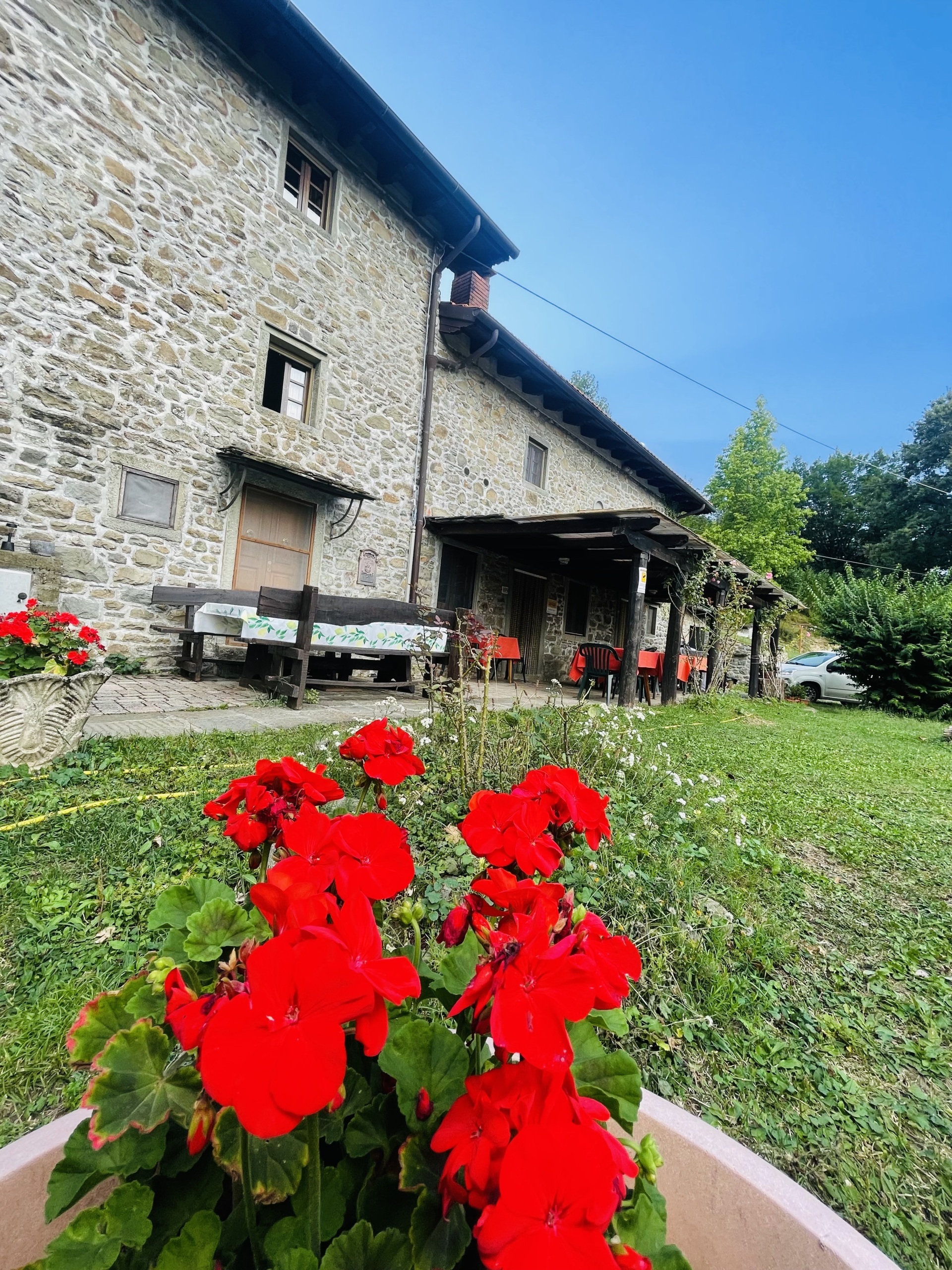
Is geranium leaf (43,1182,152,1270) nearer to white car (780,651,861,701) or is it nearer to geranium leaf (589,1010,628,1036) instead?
geranium leaf (589,1010,628,1036)

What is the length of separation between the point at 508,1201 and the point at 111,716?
4.28 m

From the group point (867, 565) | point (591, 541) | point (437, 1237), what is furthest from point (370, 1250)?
point (867, 565)

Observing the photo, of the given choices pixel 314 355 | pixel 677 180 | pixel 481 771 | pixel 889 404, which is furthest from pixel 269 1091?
pixel 889 404

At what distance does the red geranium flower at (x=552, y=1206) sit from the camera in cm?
37

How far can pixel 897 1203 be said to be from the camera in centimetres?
111

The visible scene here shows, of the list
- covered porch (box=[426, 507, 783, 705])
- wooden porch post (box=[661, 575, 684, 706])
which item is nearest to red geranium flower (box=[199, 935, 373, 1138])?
covered porch (box=[426, 507, 783, 705])

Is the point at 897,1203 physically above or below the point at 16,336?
below

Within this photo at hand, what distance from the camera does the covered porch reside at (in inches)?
305

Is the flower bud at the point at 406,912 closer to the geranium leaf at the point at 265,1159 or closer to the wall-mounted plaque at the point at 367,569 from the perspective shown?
the geranium leaf at the point at 265,1159

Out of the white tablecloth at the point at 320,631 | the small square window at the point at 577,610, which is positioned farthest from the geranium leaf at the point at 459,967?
the small square window at the point at 577,610

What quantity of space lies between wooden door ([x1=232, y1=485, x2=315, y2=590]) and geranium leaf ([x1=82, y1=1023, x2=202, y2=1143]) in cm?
648

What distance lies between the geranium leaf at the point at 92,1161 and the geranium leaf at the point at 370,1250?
6.6 inches

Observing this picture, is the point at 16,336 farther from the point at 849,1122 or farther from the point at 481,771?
the point at 849,1122

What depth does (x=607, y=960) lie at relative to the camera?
1.72 feet
